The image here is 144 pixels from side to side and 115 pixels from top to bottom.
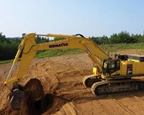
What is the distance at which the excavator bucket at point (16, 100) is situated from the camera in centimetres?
926

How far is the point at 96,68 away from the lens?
12.2 m

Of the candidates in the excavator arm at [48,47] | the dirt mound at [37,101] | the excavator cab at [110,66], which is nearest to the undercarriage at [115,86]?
the excavator cab at [110,66]

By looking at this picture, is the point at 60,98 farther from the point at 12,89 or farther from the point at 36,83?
the point at 12,89

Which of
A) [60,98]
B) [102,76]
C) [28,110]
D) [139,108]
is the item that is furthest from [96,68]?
[28,110]

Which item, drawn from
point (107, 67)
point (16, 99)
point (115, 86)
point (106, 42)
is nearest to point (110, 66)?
point (107, 67)

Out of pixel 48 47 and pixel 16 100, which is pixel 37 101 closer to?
pixel 16 100

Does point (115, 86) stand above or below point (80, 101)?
above

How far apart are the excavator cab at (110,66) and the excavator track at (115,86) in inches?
20.7

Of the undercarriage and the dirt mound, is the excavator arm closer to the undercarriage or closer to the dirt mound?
the undercarriage

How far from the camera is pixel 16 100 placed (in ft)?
30.5

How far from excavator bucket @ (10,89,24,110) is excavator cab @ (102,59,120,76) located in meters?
4.46

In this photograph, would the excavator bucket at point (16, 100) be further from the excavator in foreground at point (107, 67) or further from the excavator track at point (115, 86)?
the excavator track at point (115, 86)

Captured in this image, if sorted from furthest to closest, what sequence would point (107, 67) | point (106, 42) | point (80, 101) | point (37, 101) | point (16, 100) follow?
1. point (106, 42)
2. point (107, 67)
3. point (37, 101)
4. point (80, 101)
5. point (16, 100)

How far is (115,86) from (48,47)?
3936 millimetres
